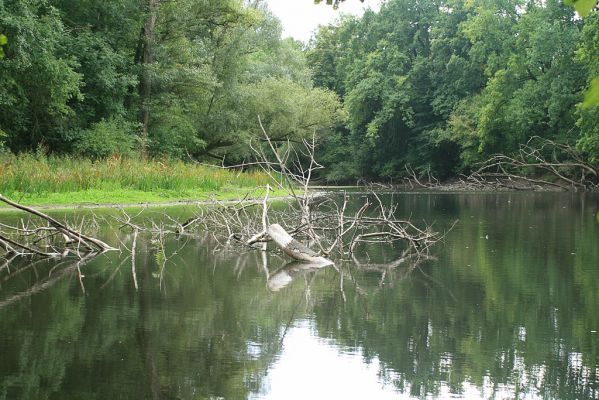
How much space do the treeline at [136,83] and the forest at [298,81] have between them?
0.08m

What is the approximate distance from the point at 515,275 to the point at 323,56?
63914 mm

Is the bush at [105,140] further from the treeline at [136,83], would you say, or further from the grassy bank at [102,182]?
the grassy bank at [102,182]

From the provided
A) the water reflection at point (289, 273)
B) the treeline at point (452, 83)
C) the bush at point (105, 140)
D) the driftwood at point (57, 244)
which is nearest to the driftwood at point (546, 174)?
the treeline at point (452, 83)

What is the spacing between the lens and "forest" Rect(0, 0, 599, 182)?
3156cm

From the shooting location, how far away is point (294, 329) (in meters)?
7.44

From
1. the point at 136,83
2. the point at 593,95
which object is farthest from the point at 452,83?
the point at 593,95

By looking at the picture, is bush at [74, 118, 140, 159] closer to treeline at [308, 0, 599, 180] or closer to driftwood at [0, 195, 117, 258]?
driftwood at [0, 195, 117, 258]

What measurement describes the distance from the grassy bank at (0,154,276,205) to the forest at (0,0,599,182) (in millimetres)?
2519

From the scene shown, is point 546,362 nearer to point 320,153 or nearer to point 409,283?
point 409,283

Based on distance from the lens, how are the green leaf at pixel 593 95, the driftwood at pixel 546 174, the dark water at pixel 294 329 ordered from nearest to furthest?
the green leaf at pixel 593 95
the dark water at pixel 294 329
the driftwood at pixel 546 174

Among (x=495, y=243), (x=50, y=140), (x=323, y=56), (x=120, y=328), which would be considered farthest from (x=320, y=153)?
(x=120, y=328)

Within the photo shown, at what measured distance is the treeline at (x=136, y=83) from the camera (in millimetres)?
28250

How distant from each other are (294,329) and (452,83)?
5075 centimetres

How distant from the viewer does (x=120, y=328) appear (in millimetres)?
7086
